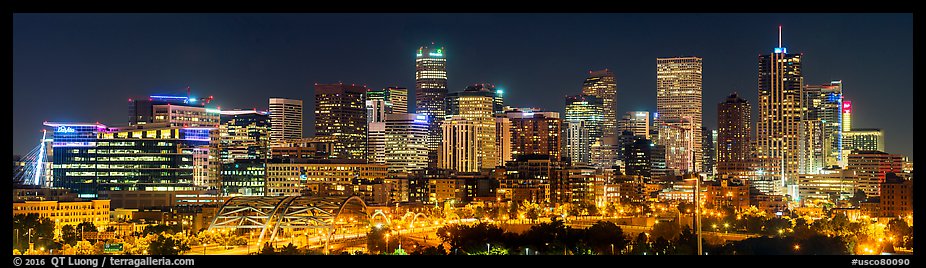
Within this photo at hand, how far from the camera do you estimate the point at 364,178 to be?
2218 inches

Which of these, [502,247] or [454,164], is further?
[454,164]

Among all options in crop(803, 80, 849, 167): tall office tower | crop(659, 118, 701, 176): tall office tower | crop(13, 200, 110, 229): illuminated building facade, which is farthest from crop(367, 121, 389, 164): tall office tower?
crop(13, 200, 110, 229): illuminated building facade

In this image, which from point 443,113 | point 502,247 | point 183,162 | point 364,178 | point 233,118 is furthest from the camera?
point 443,113

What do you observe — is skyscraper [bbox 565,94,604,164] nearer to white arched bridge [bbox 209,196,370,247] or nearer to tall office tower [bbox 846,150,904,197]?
tall office tower [bbox 846,150,904,197]

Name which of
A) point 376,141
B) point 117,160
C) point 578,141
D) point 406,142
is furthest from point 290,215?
point 578,141

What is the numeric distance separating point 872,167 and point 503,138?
24.8 metres

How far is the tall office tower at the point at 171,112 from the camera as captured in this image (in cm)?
5778

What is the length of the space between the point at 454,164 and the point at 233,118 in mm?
15006

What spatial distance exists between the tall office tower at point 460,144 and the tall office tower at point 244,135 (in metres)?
12.1

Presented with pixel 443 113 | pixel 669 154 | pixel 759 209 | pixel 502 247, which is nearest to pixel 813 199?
pixel 759 209

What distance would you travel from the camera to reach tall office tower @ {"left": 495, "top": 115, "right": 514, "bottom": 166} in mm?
75625

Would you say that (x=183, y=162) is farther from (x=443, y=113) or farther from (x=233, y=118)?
Result: (x=443, y=113)

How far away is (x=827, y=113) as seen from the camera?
7481 centimetres
